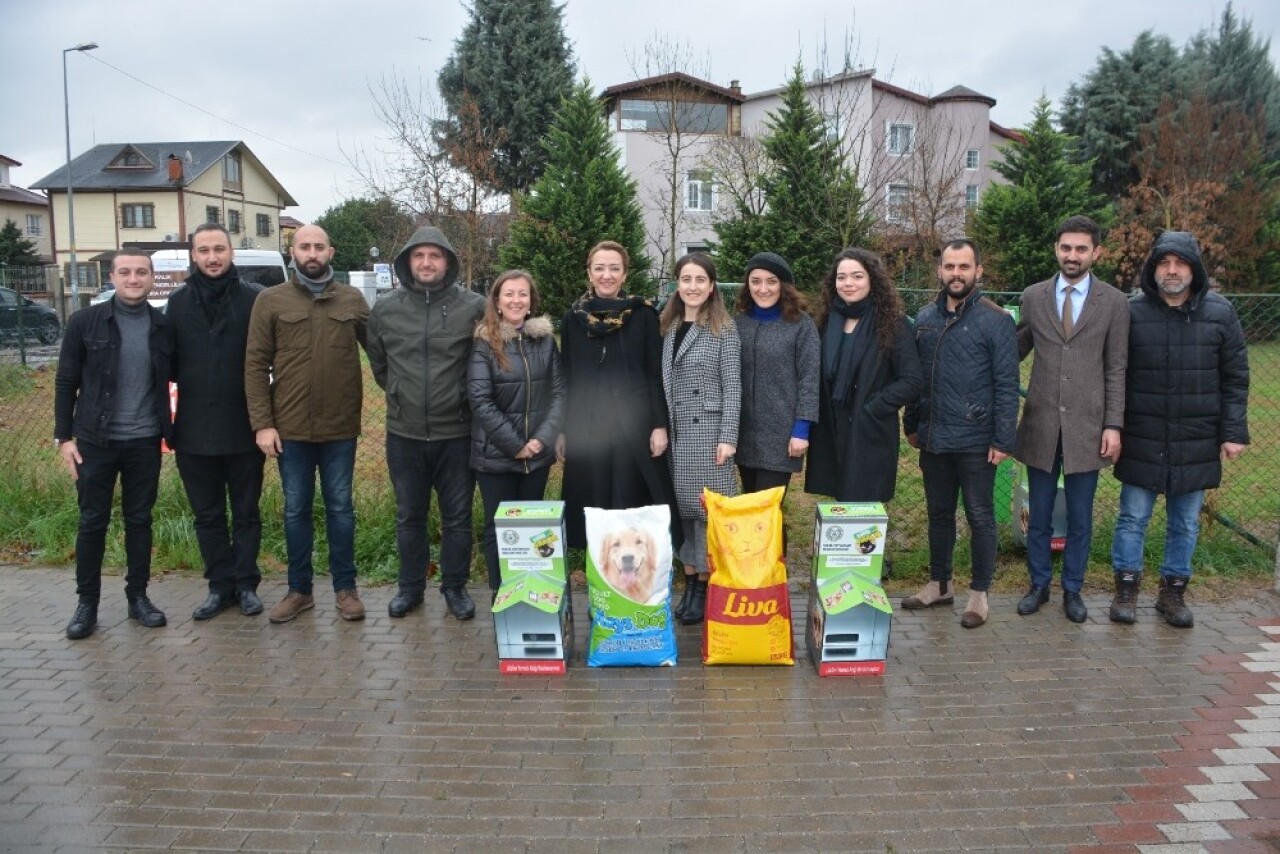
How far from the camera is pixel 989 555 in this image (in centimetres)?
512

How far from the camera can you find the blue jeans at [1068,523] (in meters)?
5.20

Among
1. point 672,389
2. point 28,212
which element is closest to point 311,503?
point 672,389

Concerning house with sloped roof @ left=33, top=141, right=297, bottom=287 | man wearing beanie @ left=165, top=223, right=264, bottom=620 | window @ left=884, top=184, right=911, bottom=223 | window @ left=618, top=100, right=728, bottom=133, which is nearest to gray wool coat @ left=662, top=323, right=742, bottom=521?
man wearing beanie @ left=165, top=223, right=264, bottom=620

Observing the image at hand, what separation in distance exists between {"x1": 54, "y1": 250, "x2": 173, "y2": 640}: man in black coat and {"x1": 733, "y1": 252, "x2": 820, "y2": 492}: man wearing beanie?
10.1ft

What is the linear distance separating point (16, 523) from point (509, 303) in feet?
14.3

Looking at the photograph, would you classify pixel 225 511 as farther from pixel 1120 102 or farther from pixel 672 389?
pixel 1120 102

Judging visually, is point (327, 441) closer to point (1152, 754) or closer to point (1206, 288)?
point (1152, 754)

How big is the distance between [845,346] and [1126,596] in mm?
2037

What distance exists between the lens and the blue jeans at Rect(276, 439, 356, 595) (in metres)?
5.21

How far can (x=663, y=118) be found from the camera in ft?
91.0

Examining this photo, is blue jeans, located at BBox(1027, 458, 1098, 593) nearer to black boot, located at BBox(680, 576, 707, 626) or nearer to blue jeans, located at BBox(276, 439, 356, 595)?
black boot, located at BBox(680, 576, 707, 626)

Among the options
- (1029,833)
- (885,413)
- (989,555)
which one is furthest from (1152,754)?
(885,413)

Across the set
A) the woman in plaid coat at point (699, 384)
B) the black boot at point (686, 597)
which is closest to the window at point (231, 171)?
the woman in plaid coat at point (699, 384)

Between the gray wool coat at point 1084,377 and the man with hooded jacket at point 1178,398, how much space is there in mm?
137
